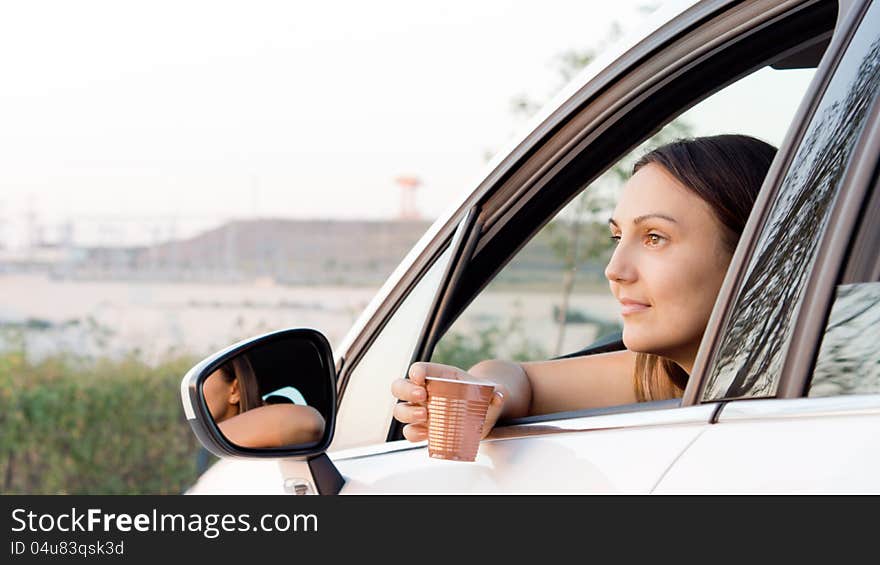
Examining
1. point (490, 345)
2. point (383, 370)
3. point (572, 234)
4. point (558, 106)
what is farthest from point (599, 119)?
point (572, 234)

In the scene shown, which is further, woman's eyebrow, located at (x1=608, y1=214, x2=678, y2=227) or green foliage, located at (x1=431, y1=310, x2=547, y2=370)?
green foliage, located at (x1=431, y1=310, x2=547, y2=370)

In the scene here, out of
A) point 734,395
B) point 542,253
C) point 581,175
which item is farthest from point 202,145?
point 734,395

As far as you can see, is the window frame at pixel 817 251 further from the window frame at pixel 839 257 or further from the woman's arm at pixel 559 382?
the woman's arm at pixel 559 382

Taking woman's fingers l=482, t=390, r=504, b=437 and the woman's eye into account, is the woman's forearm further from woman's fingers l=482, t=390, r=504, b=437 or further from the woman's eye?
the woman's eye

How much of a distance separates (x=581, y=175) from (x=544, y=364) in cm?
39

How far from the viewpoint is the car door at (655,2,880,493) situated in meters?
1.21

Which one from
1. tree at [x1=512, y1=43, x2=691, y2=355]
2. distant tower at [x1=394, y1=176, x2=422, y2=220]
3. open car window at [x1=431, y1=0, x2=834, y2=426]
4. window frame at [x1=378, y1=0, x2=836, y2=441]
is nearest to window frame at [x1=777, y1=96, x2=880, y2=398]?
window frame at [x1=378, y1=0, x2=836, y2=441]

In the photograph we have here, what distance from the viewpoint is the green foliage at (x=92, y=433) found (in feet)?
26.4

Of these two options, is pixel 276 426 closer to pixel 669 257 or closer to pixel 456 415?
pixel 456 415

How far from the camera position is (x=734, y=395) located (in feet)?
4.74

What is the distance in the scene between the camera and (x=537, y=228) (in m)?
2.44

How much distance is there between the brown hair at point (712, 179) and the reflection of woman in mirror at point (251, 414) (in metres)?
0.61

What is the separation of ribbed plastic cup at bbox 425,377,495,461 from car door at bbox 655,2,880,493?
1.19ft
